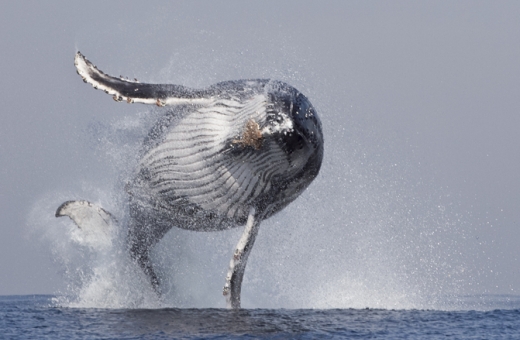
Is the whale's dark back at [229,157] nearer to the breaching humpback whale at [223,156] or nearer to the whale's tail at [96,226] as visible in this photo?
the breaching humpback whale at [223,156]

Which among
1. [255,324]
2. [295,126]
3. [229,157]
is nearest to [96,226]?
[229,157]

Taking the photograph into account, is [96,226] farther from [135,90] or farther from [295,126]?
[295,126]

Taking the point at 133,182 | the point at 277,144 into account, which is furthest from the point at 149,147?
the point at 277,144

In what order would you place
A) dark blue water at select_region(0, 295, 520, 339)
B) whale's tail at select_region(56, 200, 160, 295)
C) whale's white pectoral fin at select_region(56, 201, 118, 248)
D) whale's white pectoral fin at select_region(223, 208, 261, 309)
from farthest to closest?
whale's white pectoral fin at select_region(56, 201, 118, 248)
whale's tail at select_region(56, 200, 160, 295)
whale's white pectoral fin at select_region(223, 208, 261, 309)
dark blue water at select_region(0, 295, 520, 339)

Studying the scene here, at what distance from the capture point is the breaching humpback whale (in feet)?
48.4

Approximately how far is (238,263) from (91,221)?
4955mm

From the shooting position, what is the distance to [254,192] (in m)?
16.1

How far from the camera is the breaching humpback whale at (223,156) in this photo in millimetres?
14766

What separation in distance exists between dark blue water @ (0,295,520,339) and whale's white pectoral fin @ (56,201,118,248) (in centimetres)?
252

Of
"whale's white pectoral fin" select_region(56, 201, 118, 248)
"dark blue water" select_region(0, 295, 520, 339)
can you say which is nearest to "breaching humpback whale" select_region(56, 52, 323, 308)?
"whale's white pectoral fin" select_region(56, 201, 118, 248)

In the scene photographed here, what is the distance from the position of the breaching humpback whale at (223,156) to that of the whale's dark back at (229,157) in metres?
0.02

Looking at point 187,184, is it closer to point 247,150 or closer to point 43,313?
point 247,150

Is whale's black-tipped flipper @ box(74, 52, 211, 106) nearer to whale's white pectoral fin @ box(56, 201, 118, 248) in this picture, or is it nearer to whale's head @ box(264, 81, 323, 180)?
whale's head @ box(264, 81, 323, 180)

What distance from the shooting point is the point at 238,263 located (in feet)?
54.1
